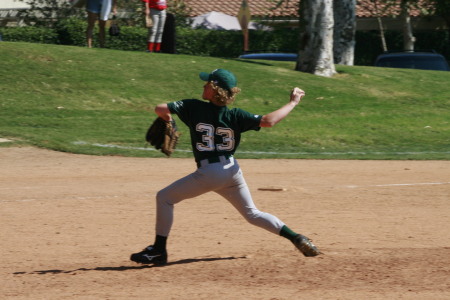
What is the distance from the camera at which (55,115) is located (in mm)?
17250

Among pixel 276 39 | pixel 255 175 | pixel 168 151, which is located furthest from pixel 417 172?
pixel 276 39

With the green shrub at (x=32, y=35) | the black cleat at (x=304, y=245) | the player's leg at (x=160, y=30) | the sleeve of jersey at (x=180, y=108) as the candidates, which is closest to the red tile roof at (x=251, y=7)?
the green shrub at (x=32, y=35)

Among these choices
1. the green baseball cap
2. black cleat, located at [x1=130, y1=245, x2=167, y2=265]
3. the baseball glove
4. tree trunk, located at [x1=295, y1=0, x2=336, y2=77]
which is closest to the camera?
the green baseball cap

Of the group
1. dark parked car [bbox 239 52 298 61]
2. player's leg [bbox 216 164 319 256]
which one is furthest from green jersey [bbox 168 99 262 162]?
dark parked car [bbox 239 52 298 61]

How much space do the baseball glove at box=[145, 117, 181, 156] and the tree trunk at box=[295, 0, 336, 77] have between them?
48.9 ft

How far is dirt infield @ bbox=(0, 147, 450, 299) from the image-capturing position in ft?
23.5

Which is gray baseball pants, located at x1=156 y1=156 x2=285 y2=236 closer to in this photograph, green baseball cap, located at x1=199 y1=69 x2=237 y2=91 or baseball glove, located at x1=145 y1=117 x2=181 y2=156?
baseball glove, located at x1=145 y1=117 x2=181 y2=156

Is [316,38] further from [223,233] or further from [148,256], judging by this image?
[148,256]

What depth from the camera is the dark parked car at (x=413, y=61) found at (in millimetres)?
25109

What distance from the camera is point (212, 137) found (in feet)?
24.1

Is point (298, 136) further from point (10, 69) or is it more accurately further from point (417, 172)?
point (10, 69)

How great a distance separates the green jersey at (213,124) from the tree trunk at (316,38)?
49.3 ft

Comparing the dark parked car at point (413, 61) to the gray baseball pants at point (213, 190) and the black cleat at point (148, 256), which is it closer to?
the gray baseball pants at point (213, 190)

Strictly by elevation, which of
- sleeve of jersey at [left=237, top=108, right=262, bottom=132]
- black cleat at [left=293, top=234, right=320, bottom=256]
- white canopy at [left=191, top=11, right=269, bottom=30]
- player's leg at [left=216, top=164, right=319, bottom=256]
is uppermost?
sleeve of jersey at [left=237, top=108, right=262, bottom=132]
